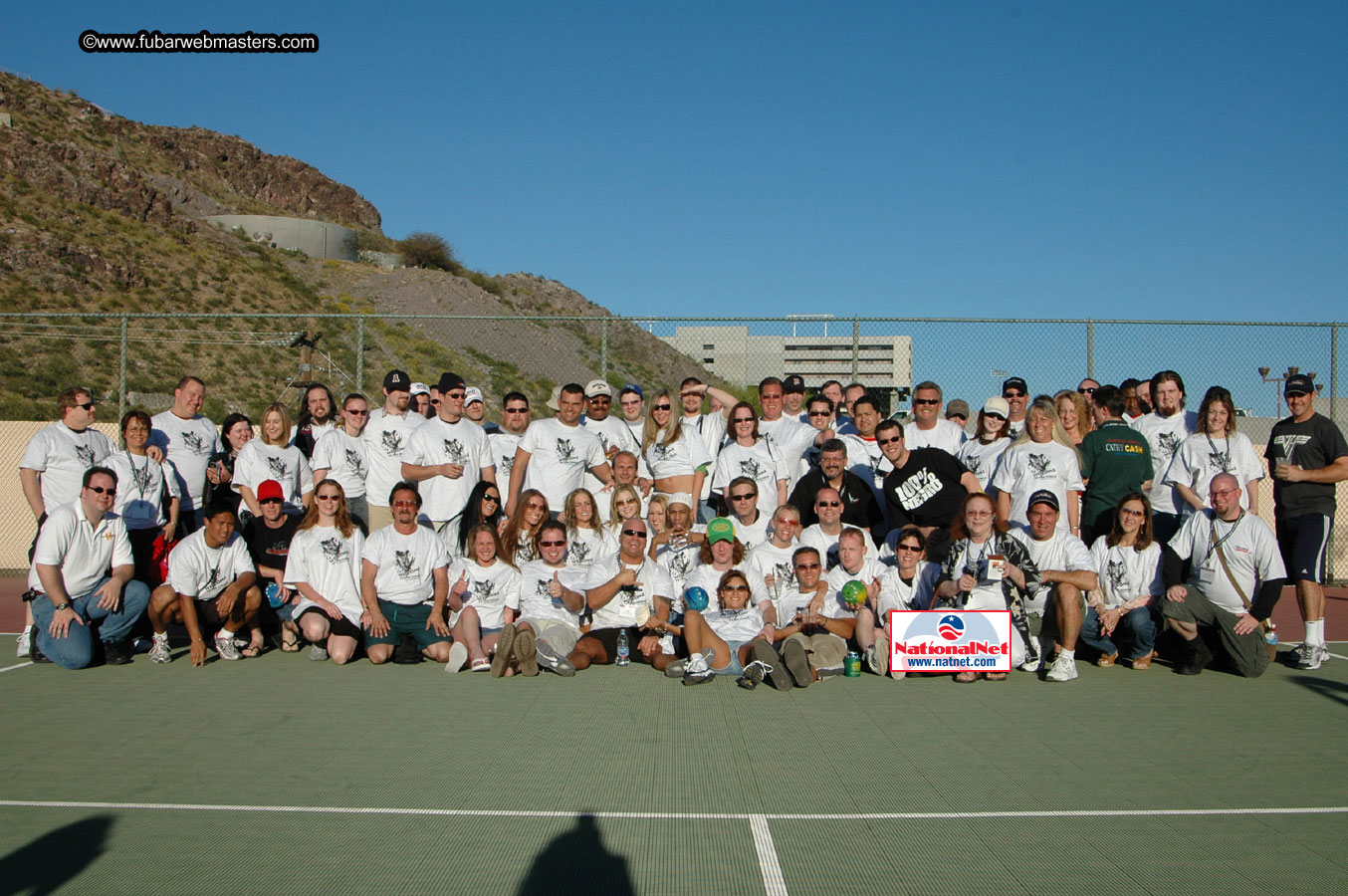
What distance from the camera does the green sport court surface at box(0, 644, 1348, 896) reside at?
321cm

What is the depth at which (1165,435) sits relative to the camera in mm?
7422

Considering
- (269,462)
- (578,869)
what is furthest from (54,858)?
(269,462)

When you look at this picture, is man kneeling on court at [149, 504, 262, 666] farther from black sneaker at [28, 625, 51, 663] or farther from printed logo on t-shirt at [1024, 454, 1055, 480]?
printed logo on t-shirt at [1024, 454, 1055, 480]

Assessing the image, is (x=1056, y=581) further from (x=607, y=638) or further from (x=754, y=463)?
(x=607, y=638)

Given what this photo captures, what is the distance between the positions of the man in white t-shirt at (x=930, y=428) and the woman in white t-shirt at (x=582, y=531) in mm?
2576

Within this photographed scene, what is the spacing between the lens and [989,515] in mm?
6270

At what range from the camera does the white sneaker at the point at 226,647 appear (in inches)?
260

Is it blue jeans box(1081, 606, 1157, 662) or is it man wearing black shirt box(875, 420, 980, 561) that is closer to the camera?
blue jeans box(1081, 606, 1157, 662)

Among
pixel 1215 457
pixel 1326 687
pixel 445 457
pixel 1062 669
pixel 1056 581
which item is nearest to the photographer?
pixel 1326 687

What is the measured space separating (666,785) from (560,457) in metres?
3.70

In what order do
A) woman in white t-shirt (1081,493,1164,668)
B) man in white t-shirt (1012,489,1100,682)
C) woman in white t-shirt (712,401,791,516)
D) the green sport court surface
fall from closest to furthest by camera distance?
the green sport court surface < man in white t-shirt (1012,489,1100,682) < woman in white t-shirt (1081,493,1164,668) < woman in white t-shirt (712,401,791,516)

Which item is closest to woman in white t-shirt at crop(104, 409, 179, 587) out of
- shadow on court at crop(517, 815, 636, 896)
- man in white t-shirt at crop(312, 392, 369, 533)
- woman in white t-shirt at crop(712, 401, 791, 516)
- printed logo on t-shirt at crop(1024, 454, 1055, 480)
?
man in white t-shirt at crop(312, 392, 369, 533)

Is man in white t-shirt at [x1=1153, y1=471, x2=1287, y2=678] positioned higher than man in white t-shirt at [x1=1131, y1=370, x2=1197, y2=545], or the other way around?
man in white t-shirt at [x1=1131, y1=370, x2=1197, y2=545]

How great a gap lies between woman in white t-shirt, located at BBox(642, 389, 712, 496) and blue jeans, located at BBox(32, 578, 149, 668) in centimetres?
370
